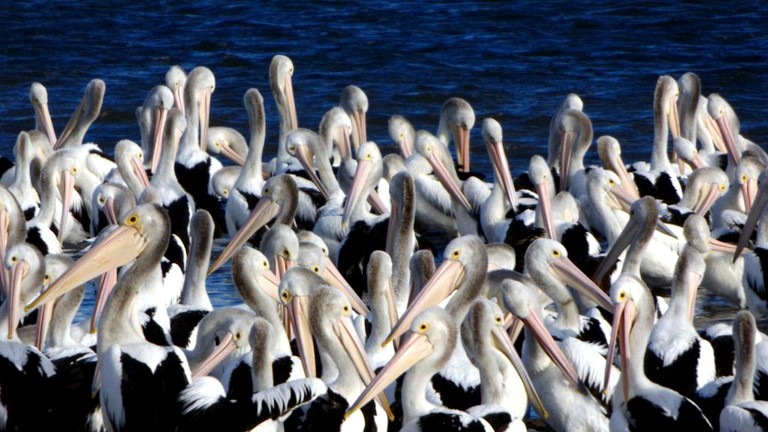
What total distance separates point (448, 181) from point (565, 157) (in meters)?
0.99

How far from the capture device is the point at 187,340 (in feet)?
21.7

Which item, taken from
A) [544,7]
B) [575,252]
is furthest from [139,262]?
[544,7]

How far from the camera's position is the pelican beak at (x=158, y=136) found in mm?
10219

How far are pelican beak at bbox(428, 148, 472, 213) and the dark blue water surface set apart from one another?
7.78ft

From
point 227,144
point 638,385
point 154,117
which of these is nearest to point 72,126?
point 154,117

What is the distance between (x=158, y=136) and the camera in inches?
413

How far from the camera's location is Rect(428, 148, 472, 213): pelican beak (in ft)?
30.5

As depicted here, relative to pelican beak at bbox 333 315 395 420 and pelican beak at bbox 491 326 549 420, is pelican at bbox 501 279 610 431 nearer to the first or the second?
pelican beak at bbox 491 326 549 420

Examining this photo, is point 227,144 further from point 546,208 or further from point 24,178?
point 546,208

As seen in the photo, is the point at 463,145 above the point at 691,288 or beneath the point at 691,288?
beneath

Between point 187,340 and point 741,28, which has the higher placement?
point 187,340

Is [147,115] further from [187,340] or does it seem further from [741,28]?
[741,28]

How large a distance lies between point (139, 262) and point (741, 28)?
41.2ft

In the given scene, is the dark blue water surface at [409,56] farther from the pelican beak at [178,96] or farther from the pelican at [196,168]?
the pelican at [196,168]
